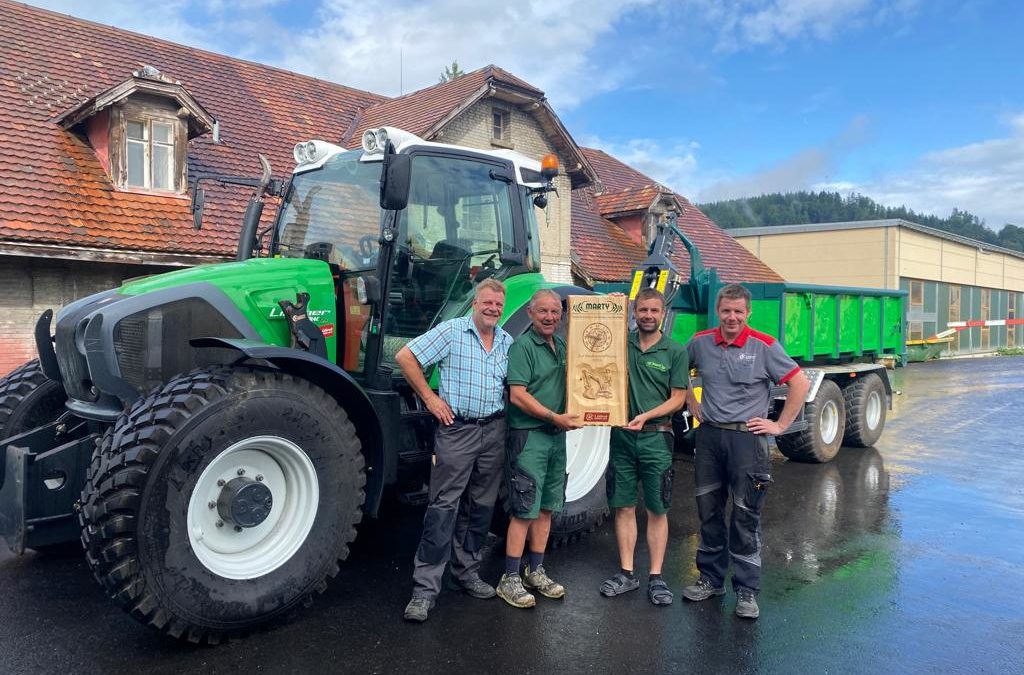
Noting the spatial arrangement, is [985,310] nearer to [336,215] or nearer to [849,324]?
[849,324]

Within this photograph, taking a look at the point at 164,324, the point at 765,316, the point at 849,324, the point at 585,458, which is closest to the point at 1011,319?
the point at 849,324

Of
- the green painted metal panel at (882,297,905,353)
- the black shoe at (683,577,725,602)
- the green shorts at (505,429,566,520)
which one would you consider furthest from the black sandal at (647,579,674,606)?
the green painted metal panel at (882,297,905,353)

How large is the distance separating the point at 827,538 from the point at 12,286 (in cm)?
1016

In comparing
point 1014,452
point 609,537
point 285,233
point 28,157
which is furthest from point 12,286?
point 1014,452

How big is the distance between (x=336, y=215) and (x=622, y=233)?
15.8 metres

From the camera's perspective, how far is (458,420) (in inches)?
171

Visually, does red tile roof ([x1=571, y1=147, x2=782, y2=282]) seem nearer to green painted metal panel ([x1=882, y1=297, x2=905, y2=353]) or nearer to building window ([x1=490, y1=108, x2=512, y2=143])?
building window ([x1=490, y1=108, x2=512, y2=143])

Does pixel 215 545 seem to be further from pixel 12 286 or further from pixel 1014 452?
pixel 1014 452

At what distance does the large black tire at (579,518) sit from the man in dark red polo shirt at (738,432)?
3.64 feet

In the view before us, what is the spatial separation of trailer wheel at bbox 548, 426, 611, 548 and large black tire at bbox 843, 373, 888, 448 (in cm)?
495

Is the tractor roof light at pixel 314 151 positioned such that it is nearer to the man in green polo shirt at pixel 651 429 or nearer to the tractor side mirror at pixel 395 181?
the tractor side mirror at pixel 395 181

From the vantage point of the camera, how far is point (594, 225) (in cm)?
1980

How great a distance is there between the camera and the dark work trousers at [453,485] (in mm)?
4285

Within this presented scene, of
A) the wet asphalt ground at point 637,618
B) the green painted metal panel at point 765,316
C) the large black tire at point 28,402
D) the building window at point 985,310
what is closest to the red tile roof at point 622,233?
the green painted metal panel at point 765,316
